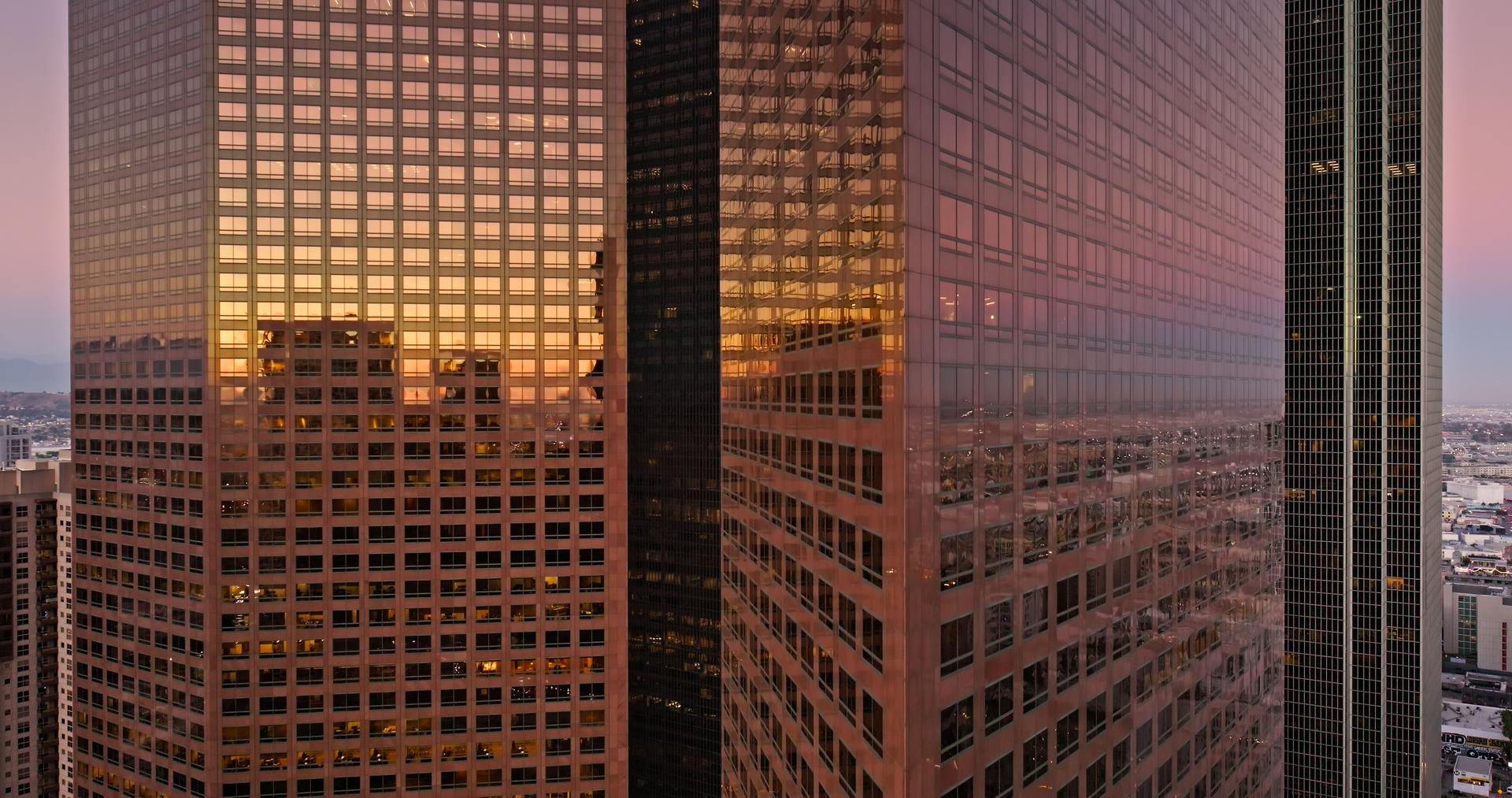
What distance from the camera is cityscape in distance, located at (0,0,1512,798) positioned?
132 ft

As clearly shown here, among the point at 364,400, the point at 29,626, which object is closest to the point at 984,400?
the point at 364,400

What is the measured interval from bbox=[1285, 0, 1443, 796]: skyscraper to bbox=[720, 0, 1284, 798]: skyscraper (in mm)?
109863

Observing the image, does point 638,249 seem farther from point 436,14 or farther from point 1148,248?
point 1148,248

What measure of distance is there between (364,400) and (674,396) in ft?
280

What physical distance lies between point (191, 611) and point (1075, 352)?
100515 mm

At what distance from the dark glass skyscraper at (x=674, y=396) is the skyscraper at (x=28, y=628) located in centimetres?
11380

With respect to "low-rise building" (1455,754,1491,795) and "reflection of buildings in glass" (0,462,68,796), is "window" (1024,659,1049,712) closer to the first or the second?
"reflection of buildings in glass" (0,462,68,796)

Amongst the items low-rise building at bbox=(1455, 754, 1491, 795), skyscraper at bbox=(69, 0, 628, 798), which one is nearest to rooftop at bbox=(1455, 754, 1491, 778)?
low-rise building at bbox=(1455, 754, 1491, 795)

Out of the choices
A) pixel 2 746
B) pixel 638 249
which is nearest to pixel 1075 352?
pixel 638 249

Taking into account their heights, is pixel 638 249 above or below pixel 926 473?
above

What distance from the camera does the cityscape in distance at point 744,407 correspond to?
40.2 meters

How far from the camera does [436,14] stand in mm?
102062

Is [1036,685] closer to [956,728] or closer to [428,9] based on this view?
[956,728]

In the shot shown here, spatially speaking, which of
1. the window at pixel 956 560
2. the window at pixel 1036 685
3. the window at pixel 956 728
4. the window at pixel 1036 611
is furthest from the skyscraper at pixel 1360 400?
the window at pixel 956 728
